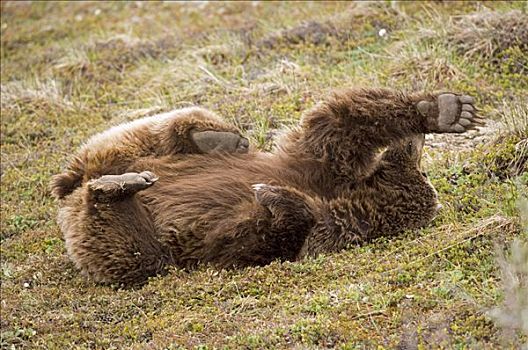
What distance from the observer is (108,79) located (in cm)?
1051

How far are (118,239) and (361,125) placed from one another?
1.86 metres

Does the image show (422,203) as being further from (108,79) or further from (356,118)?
(108,79)

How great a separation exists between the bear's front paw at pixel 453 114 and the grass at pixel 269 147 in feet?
1.56

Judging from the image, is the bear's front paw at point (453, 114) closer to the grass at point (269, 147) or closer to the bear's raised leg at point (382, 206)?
the bear's raised leg at point (382, 206)

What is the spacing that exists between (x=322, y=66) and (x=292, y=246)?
398cm

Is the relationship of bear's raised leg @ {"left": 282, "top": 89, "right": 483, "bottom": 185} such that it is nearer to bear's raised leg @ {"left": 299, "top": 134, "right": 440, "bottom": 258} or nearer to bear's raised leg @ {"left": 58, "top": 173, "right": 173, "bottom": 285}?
bear's raised leg @ {"left": 299, "top": 134, "right": 440, "bottom": 258}

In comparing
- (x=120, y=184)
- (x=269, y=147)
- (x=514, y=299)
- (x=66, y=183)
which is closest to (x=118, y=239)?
(x=120, y=184)

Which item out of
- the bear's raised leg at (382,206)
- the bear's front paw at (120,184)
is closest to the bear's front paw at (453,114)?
the bear's raised leg at (382,206)

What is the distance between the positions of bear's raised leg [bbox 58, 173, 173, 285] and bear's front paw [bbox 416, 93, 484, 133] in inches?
78.5

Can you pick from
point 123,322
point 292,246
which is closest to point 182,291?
point 123,322

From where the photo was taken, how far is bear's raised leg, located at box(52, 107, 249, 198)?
6.25 m

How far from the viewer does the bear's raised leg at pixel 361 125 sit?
19.5ft

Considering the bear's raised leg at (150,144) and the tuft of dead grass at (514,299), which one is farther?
the bear's raised leg at (150,144)

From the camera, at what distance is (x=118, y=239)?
19.4 ft
